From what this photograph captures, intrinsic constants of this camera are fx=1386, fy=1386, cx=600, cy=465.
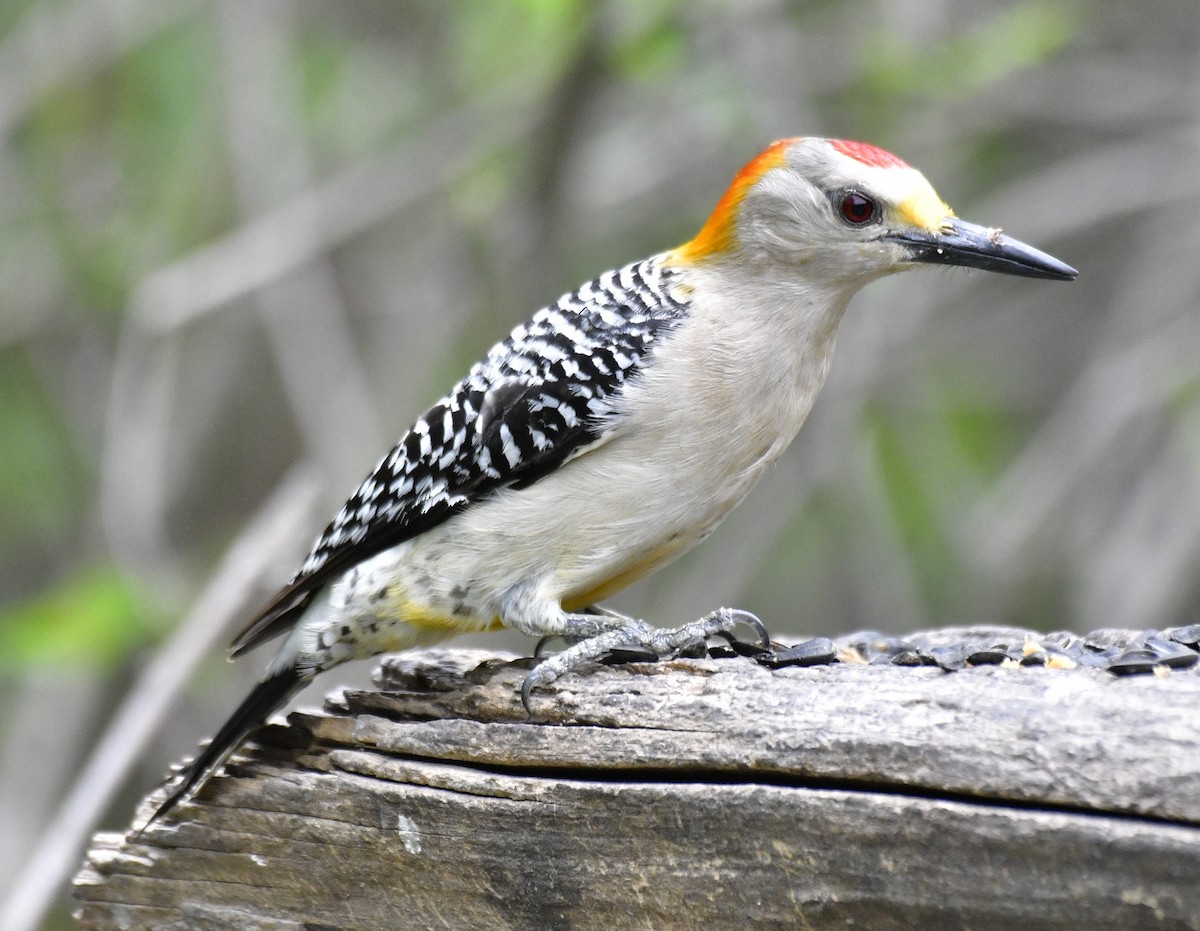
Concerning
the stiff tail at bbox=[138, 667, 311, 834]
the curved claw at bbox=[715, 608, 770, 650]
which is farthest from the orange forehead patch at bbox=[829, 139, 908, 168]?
the stiff tail at bbox=[138, 667, 311, 834]

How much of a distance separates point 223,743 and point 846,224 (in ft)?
7.03

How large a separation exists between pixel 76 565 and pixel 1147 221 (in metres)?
6.18

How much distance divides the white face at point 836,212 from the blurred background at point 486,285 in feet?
6.50

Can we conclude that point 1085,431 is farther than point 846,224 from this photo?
Yes

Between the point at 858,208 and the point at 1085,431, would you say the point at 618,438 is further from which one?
the point at 1085,431

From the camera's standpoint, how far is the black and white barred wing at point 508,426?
12.3 ft

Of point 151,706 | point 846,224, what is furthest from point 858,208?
point 151,706

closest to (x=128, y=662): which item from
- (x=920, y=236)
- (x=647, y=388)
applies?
(x=647, y=388)

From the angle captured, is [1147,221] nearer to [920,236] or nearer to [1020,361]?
[1020,361]

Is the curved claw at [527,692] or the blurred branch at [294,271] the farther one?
the blurred branch at [294,271]

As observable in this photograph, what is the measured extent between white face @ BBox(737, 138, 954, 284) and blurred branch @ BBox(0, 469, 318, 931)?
2.27 metres

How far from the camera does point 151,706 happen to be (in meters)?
4.71

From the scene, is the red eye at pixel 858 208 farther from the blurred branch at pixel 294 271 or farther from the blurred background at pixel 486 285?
the blurred branch at pixel 294 271

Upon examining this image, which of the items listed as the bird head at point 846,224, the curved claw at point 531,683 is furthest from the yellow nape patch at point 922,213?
the curved claw at point 531,683
